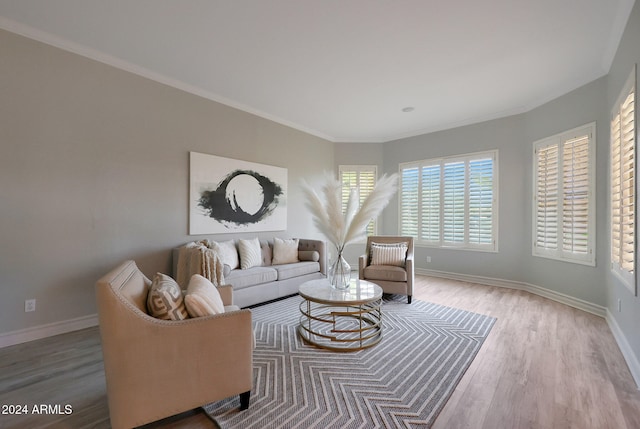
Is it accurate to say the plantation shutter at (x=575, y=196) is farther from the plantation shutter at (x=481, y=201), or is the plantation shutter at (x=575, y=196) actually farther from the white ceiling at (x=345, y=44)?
the plantation shutter at (x=481, y=201)

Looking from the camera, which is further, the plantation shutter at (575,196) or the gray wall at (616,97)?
the plantation shutter at (575,196)

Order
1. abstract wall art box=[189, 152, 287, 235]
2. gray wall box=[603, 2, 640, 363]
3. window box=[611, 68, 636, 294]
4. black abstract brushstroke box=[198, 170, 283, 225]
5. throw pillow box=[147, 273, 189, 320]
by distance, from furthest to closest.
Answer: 1. black abstract brushstroke box=[198, 170, 283, 225]
2. abstract wall art box=[189, 152, 287, 235]
3. window box=[611, 68, 636, 294]
4. gray wall box=[603, 2, 640, 363]
5. throw pillow box=[147, 273, 189, 320]

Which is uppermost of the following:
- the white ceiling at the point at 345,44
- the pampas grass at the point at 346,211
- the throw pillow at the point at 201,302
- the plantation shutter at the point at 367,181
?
the white ceiling at the point at 345,44

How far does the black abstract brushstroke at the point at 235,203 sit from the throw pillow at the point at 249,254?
446 mm

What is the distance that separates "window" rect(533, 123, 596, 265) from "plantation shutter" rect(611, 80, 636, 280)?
1.99ft

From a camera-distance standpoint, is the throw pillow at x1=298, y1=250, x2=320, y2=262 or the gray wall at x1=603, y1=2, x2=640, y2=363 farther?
the throw pillow at x1=298, y1=250, x2=320, y2=262

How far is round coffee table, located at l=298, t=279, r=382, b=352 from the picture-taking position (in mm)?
2368

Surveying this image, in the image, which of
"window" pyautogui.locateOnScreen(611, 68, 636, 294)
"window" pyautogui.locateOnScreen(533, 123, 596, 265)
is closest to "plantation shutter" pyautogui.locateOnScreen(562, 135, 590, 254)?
"window" pyautogui.locateOnScreen(533, 123, 596, 265)

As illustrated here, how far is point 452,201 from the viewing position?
5.05m

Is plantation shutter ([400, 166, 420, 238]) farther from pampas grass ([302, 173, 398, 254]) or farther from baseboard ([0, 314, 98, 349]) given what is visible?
baseboard ([0, 314, 98, 349])

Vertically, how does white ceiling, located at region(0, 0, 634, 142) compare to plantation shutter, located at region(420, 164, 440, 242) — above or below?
above

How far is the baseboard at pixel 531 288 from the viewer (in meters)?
3.31

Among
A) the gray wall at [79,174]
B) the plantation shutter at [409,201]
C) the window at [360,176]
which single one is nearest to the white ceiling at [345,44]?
the gray wall at [79,174]

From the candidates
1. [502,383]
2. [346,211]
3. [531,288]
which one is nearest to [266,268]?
[346,211]
